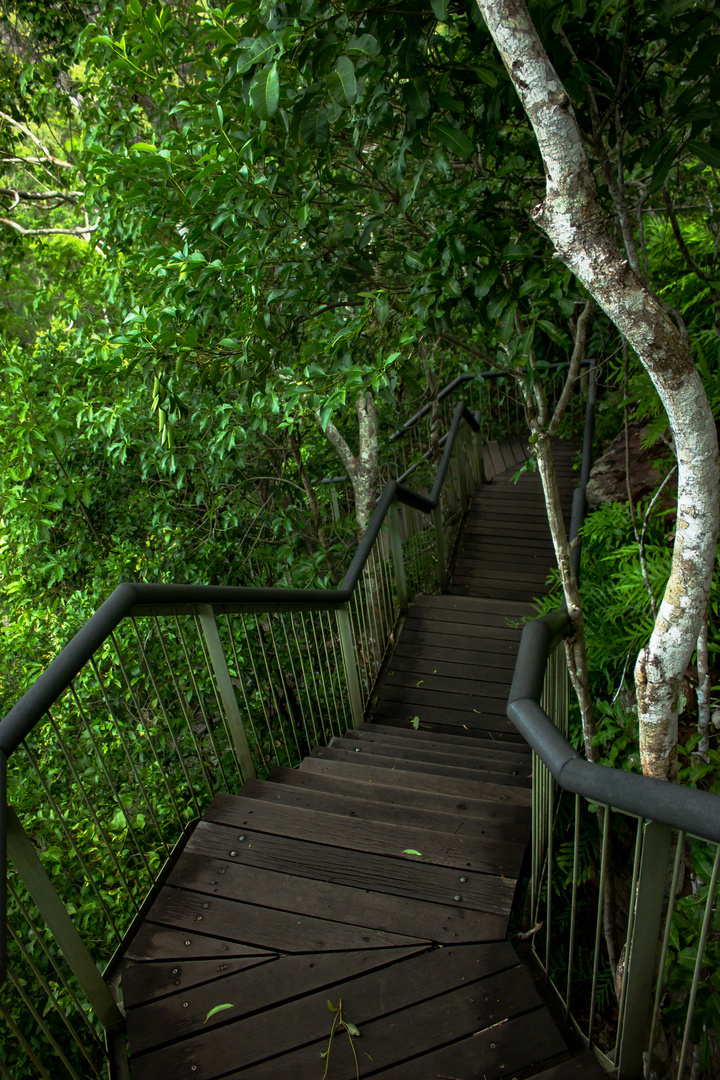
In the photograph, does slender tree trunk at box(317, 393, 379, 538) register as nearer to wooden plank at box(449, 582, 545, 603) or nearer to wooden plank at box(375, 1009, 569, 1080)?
wooden plank at box(449, 582, 545, 603)

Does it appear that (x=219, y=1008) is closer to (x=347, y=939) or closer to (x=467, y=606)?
(x=347, y=939)

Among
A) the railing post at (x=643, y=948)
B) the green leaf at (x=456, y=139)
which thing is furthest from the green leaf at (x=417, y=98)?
the railing post at (x=643, y=948)

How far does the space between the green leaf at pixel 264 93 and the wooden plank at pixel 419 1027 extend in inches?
95.4

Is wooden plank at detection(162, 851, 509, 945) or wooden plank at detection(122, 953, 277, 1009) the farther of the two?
wooden plank at detection(162, 851, 509, 945)

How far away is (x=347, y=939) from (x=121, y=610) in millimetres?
1230

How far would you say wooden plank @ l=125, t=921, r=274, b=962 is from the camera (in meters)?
2.02

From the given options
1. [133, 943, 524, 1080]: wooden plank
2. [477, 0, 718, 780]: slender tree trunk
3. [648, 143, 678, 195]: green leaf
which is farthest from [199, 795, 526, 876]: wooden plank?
[648, 143, 678, 195]: green leaf

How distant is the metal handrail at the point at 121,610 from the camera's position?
1.65m

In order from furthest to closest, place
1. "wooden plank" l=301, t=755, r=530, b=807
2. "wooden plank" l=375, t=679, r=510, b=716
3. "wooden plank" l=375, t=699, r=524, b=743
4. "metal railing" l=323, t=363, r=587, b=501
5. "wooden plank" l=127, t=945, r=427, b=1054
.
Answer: "metal railing" l=323, t=363, r=587, b=501, "wooden plank" l=375, t=679, r=510, b=716, "wooden plank" l=375, t=699, r=524, b=743, "wooden plank" l=301, t=755, r=530, b=807, "wooden plank" l=127, t=945, r=427, b=1054

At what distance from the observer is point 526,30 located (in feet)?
5.85

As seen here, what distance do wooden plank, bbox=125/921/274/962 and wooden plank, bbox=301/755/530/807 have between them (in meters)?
1.12

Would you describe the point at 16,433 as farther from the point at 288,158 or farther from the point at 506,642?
the point at 506,642

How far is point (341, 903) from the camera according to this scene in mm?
2180

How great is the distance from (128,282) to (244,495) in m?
1.67
